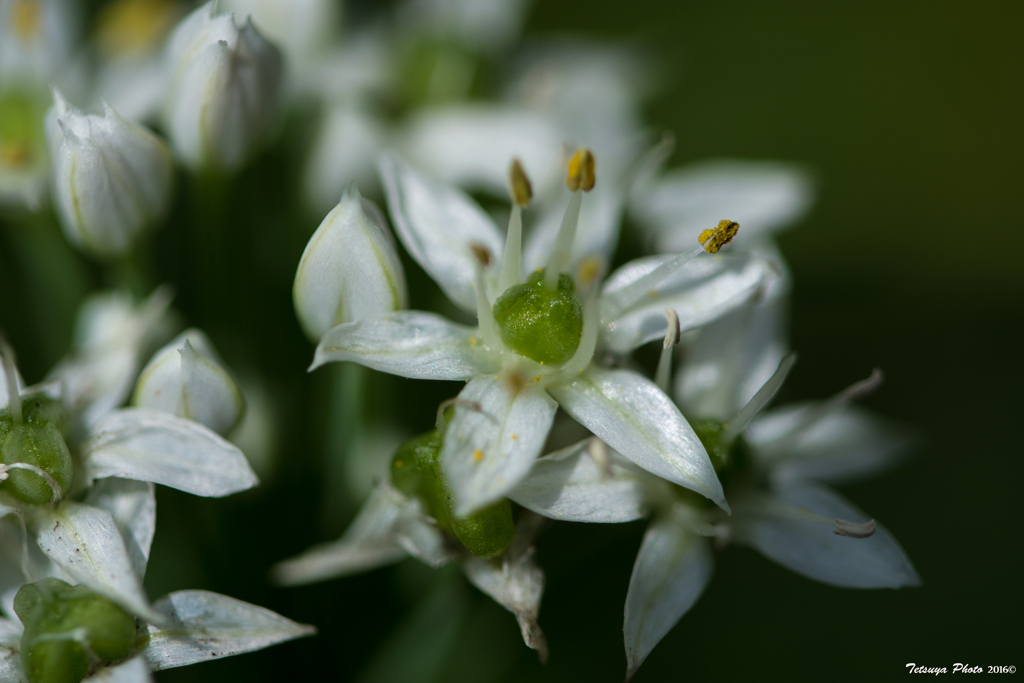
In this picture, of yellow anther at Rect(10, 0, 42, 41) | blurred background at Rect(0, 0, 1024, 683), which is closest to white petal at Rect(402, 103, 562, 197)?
blurred background at Rect(0, 0, 1024, 683)

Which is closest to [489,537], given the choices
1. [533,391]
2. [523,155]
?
[533,391]

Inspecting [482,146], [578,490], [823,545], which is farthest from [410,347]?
[482,146]

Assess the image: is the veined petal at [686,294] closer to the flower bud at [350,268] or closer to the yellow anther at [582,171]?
the yellow anther at [582,171]

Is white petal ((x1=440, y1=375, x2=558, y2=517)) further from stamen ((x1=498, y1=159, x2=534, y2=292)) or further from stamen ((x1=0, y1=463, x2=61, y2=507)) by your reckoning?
stamen ((x1=0, y1=463, x2=61, y2=507))

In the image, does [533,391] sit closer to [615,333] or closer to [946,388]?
[615,333]

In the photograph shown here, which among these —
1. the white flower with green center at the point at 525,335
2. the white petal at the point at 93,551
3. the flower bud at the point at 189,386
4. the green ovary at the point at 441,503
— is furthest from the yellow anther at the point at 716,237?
the white petal at the point at 93,551
